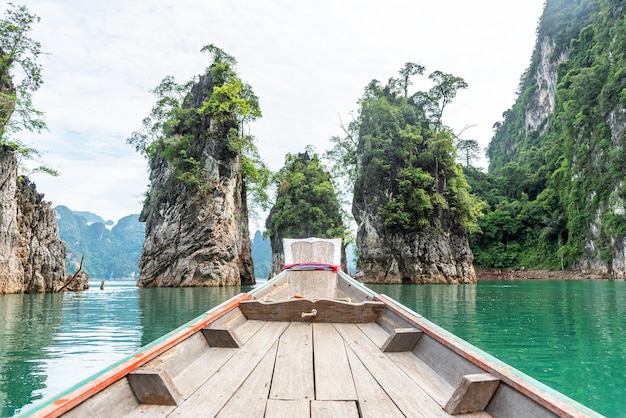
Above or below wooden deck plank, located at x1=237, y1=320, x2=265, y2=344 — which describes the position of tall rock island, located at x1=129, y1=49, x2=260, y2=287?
above

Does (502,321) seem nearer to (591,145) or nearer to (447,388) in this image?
(447,388)

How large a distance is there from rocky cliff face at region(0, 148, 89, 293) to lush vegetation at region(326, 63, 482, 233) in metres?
21.8

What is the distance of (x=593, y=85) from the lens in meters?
36.7

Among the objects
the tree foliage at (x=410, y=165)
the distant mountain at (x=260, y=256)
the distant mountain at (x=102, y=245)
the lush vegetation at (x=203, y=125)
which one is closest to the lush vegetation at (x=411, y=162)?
the tree foliage at (x=410, y=165)

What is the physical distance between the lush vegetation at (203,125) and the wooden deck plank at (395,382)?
25.1 metres

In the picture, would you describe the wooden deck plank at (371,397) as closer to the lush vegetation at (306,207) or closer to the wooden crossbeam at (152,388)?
the wooden crossbeam at (152,388)

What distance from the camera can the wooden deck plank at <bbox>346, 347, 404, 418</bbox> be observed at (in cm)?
195

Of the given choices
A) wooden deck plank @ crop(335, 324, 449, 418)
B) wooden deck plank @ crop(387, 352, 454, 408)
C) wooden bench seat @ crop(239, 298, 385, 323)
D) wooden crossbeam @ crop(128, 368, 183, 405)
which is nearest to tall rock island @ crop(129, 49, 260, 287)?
wooden bench seat @ crop(239, 298, 385, 323)

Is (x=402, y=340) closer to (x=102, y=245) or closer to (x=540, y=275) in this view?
(x=540, y=275)

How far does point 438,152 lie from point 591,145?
1675 centimetres

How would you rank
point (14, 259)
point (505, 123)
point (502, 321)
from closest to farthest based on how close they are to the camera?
point (502, 321) < point (14, 259) < point (505, 123)

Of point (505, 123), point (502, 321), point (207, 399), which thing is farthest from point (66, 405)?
point (505, 123)

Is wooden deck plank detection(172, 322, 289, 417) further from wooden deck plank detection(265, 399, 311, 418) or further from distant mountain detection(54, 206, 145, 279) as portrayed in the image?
distant mountain detection(54, 206, 145, 279)

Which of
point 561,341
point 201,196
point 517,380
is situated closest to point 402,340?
point 517,380
